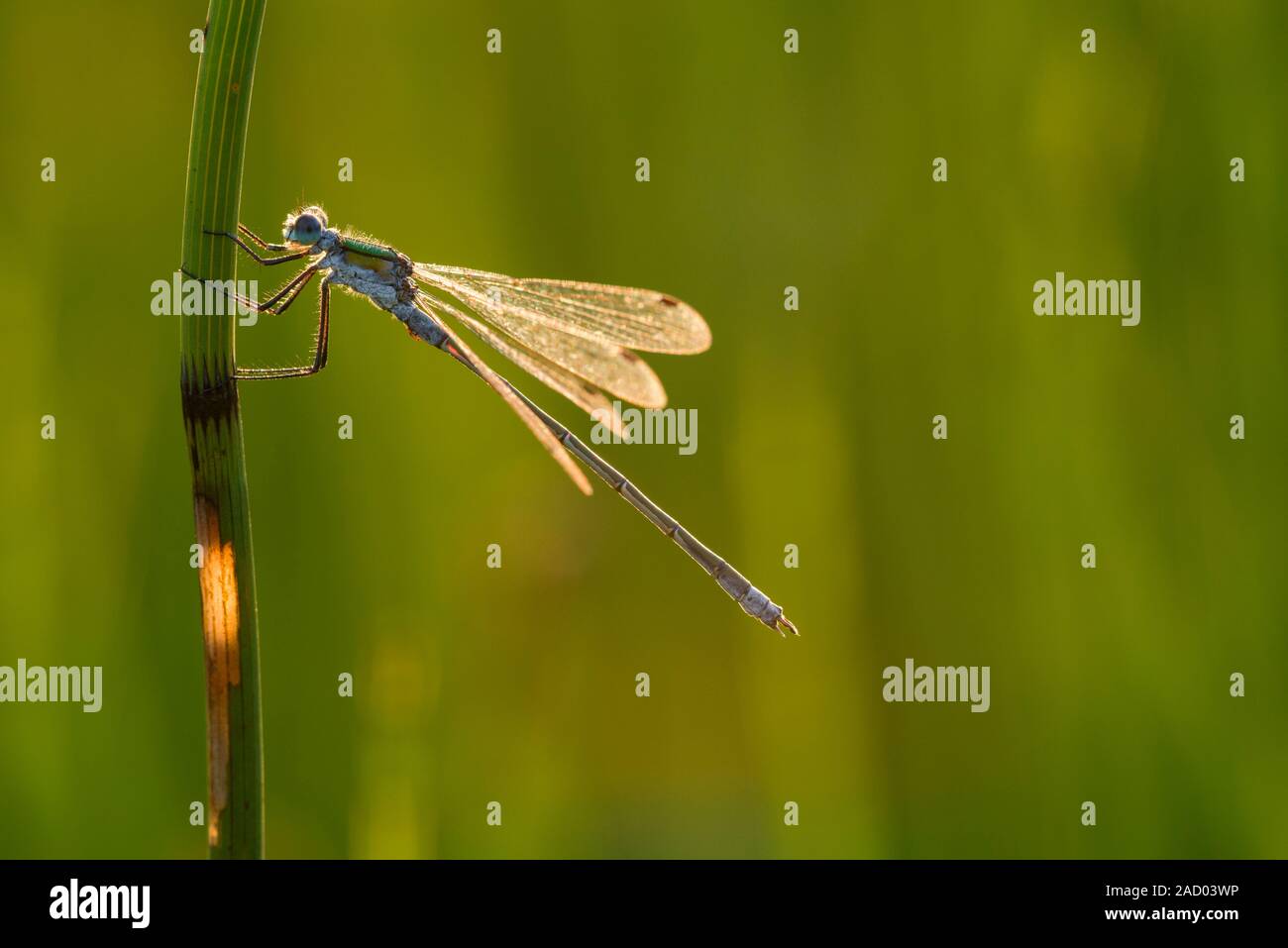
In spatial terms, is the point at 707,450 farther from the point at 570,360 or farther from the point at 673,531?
the point at 570,360

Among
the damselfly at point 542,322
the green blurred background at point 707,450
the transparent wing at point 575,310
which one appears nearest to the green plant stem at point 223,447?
the damselfly at point 542,322

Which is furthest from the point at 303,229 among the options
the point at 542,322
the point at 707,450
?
the point at 707,450

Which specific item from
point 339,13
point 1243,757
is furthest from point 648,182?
point 1243,757

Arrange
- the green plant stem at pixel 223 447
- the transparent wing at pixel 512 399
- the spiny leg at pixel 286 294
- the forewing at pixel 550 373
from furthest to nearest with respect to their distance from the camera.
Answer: the forewing at pixel 550 373
the spiny leg at pixel 286 294
the transparent wing at pixel 512 399
the green plant stem at pixel 223 447

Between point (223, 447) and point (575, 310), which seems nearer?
point (223, 447)

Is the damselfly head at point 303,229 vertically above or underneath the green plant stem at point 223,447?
above

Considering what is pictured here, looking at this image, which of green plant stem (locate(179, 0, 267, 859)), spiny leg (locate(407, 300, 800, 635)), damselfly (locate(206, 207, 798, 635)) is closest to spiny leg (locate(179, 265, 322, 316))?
damselfly (locate(206, 207, 798, 635))

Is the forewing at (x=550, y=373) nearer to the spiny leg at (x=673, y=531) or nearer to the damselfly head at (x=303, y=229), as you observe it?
the spiny leg at (x=673, y=531)

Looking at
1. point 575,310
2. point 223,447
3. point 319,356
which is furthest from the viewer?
point 575,310
